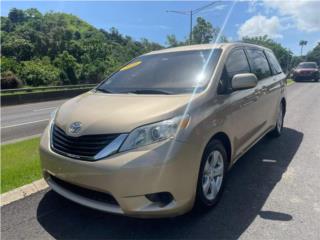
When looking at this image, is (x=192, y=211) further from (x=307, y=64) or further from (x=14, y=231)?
(x=307, y=64)

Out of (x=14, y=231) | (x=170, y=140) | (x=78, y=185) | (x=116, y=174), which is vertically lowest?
(x=14, y=231)

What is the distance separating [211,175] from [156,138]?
948 millimetres

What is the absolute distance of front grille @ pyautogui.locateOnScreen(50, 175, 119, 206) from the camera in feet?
9.71

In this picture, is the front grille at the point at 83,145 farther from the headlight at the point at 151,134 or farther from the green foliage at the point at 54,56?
the green foliage at the point at 54,56

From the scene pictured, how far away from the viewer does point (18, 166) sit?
495 cm

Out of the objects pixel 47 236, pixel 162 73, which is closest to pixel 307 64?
pixel 162 73

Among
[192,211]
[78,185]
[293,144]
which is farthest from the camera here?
[293,144]

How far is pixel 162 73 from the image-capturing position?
165 inches

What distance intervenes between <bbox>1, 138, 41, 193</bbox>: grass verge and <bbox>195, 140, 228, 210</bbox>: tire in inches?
A: 93.6

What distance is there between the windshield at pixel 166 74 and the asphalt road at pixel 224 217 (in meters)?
1.40

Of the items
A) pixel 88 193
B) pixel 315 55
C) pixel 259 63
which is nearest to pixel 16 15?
pixel 315 55

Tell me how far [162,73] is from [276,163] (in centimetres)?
233

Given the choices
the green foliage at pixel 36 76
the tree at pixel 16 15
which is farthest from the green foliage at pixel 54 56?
the tree at pixel 16 15

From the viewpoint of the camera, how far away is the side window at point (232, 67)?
3794 millimetres
